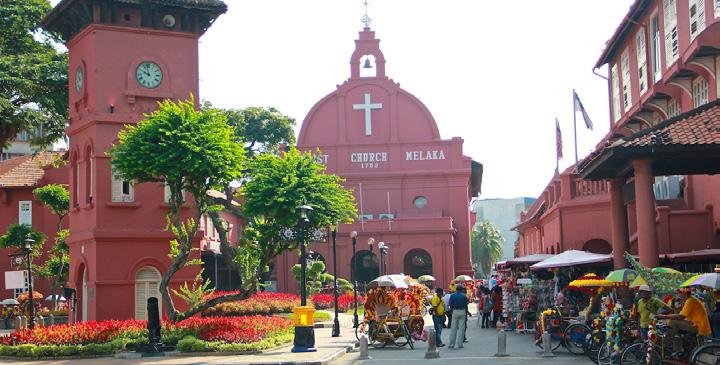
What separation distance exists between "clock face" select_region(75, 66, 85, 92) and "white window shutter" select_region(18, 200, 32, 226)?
2388 cm

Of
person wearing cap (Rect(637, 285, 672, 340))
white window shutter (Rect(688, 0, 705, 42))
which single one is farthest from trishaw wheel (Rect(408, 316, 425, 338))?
white window shutter (Rect(688, 0, 705, 42))

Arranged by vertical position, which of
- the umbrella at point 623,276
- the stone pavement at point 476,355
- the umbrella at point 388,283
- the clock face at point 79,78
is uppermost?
the clock face at point 79,78

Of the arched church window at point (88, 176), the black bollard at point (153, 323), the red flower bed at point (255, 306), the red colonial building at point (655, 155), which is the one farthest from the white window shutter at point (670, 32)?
the arched church window at point (88, 176)

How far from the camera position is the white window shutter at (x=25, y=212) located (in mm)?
54406

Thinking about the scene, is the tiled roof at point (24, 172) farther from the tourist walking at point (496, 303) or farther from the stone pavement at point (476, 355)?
the stone pavement at point (476, 355)

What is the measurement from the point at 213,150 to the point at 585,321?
34.7 feet

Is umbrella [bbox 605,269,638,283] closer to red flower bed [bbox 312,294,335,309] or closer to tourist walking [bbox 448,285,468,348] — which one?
tourist walking [bbox 448,285,468,348]

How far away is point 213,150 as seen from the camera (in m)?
25.9

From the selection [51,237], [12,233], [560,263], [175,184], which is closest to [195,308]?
[175,184]

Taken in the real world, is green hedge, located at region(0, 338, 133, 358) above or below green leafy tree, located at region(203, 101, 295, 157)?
below

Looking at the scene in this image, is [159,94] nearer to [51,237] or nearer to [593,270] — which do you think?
[593,270]

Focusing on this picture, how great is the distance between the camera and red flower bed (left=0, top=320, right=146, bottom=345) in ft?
80.7

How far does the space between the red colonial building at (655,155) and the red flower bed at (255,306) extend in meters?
11.3

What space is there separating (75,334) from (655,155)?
1458 cm
